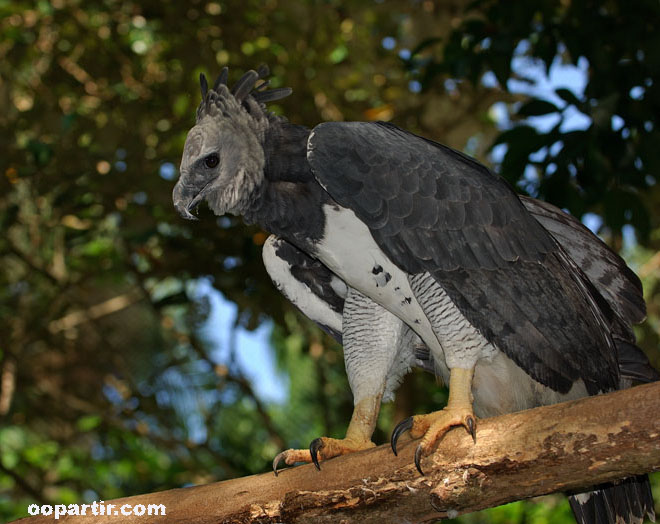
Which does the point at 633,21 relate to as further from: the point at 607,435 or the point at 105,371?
the point at 105,371

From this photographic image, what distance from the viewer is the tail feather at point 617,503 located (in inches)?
101

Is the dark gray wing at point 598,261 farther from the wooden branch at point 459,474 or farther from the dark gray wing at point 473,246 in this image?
the wooden branch at point 459,474

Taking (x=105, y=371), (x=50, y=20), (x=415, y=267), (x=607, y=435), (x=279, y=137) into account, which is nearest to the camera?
(x=607, y=435)

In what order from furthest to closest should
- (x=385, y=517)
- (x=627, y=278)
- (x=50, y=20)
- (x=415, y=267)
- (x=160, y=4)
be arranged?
(x=50, y=20)
(x=160, y=4)
(x=627, y=278)
(x=415, y=267)
(x=385, y=517)

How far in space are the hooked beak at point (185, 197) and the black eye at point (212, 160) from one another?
8cm

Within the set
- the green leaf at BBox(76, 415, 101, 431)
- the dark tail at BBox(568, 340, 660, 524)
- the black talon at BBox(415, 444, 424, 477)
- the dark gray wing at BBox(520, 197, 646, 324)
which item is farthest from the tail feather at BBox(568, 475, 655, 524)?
the green leaf at BBox(76, 415, 101, 431)

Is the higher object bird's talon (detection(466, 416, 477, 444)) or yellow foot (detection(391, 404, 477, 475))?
bird's talon (detection(466, 416, 477, 444))

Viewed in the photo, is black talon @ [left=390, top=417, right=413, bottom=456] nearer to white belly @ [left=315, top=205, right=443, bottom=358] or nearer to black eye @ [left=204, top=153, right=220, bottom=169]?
white belly @ [left=315, top=205, right=443, bottom=358]

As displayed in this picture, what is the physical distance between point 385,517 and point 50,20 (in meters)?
4.09

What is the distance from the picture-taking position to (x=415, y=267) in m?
2.43

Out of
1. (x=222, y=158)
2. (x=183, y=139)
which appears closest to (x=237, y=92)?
(x=222, y=158)

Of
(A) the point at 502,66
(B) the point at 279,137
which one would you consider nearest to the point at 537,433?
(B) the point at 279,137

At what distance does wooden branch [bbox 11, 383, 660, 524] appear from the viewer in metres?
1.88

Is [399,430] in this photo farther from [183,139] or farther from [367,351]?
[183,139]
